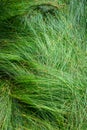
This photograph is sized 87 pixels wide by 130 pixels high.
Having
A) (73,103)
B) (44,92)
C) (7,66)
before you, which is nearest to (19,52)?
(7,66)

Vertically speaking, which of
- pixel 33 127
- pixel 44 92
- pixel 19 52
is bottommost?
pixel 33 127

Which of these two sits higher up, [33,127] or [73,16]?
[73,16]

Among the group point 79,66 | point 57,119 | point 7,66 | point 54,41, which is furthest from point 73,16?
point 57,119

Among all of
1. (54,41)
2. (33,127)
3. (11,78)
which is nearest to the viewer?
(33,127)

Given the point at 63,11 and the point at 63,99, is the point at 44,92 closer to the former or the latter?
the point at 63,99

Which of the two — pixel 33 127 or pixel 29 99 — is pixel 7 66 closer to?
pixel 29 99

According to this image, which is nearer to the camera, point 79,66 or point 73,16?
point 79,66

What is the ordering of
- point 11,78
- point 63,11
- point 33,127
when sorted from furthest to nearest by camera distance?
point 63,11 < point 11,78 < point 33,127
